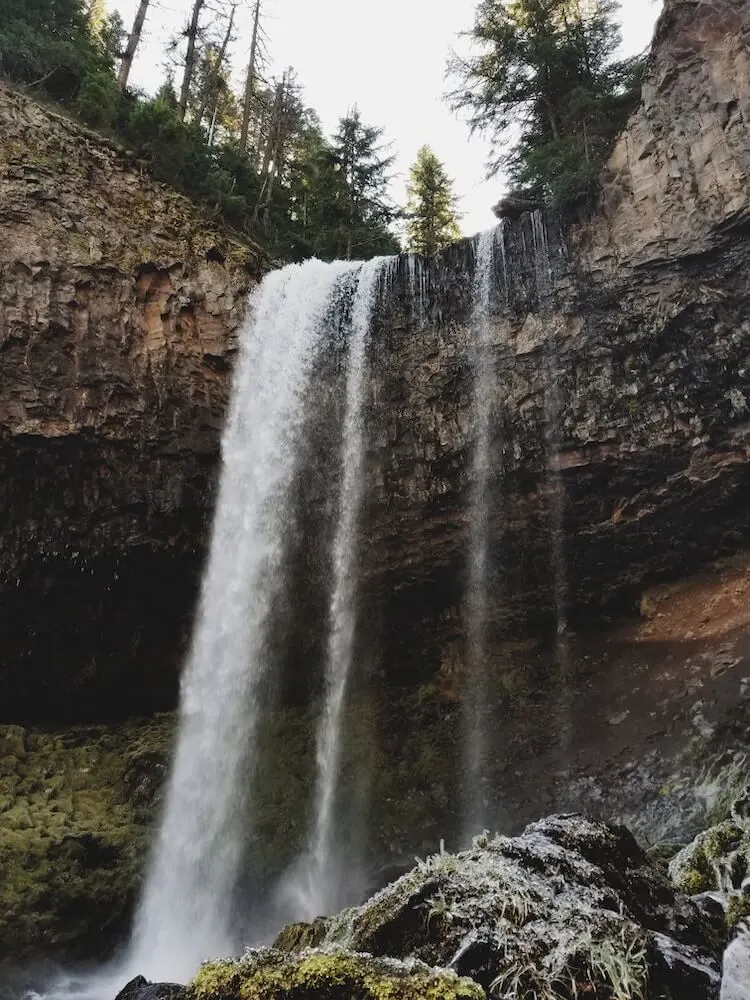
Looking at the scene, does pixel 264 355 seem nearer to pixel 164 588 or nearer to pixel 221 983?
pixel 164 588

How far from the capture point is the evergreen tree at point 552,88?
1412cm

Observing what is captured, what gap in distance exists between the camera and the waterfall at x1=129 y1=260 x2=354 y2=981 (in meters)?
10.7

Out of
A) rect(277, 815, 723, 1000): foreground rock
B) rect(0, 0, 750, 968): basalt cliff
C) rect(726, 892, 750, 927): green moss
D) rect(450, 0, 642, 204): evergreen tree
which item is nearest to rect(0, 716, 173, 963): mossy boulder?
rect(0, 0, 750, 968): basalt cliff

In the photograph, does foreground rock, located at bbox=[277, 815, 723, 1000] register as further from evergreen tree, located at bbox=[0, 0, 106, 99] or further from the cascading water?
evergreen tree, located at bbox=[0, 0, 106, 99]

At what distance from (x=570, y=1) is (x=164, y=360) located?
14.2 meters

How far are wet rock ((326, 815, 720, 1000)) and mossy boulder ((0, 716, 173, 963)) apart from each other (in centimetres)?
727

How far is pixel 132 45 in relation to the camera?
18.9 metres

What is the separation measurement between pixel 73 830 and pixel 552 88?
60.0 feet

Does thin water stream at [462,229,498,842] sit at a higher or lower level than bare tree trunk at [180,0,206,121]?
lower

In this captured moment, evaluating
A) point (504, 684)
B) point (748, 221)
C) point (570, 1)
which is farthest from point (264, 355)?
point (570, 1)

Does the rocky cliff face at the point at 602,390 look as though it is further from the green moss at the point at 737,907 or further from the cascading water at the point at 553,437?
the green moss at the point at 737,907

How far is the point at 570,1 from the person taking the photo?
1731 cm

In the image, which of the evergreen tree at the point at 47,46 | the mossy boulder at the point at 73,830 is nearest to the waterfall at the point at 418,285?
the mossy boulder at the point at 73,830

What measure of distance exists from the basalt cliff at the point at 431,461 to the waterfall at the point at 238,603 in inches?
17.2
